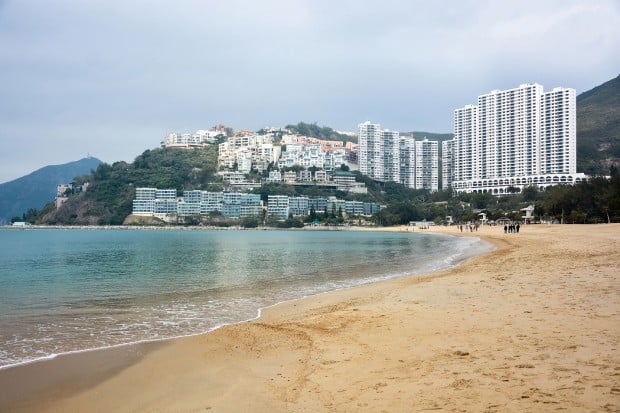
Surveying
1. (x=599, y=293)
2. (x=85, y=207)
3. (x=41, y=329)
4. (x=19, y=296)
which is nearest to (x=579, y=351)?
(x=599, y=293)

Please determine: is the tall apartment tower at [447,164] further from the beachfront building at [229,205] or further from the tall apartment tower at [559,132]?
the tall apartment tower at [559,132]

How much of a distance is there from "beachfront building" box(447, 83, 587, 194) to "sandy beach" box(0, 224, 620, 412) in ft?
438

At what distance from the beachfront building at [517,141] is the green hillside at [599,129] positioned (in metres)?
7.73

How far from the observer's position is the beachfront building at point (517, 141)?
135250 millimetres

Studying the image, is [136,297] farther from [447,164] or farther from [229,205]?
[447,164]

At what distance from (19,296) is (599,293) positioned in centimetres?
1775

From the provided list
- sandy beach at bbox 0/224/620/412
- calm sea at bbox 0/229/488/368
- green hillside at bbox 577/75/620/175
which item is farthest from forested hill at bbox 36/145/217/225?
sandy beach at bbox 0/224/620/412

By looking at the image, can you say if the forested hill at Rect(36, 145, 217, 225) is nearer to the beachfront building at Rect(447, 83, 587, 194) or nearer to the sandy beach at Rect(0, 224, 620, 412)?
the beachfront building at Rect(447, 83, 587, 194)

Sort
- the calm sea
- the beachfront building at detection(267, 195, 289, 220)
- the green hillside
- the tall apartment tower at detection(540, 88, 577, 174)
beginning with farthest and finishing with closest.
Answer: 1. the beachfront building at detection(267, 195, 289, 220)
2. the tall apartment tower at detection(540, 88, 577, 174)
3. the green hillside
4. the calm sea

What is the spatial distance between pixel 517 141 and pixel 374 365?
153m

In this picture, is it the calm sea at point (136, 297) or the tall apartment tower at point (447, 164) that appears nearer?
the calm sea at point (136, 297)

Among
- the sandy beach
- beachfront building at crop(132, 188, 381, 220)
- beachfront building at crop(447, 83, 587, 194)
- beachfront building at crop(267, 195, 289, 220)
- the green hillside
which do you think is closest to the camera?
the sandy beach

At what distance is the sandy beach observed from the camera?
518 centimetres

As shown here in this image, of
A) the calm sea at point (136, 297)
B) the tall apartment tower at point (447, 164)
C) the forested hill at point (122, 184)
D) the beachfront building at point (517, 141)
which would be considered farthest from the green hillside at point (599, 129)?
the forested hill at point (122, 184)
